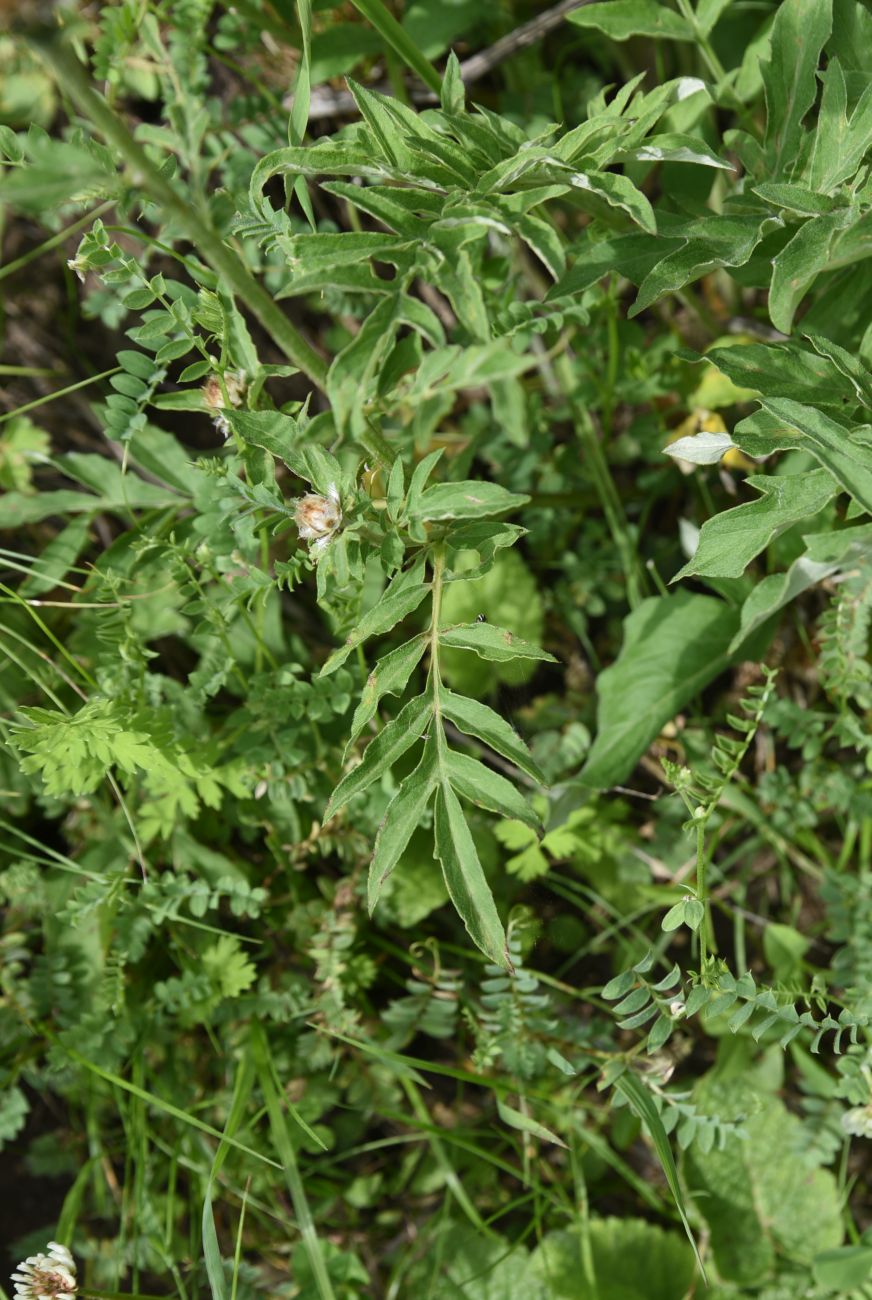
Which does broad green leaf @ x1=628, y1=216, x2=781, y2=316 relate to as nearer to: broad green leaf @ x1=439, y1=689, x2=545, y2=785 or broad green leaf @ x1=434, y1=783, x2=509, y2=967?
broad green leaf @ x1=439, y1=689, x2=545, y2=785

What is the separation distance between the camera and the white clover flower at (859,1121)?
6.11 feet

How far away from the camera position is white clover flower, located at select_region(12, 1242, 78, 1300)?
165 cm

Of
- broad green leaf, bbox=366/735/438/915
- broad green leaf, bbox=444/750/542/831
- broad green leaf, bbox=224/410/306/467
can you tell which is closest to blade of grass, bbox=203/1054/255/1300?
broad green leaf, bbox=366/735/438/915

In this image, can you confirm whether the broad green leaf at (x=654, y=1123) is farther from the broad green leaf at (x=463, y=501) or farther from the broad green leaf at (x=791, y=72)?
the broad green leaf at (x=791, y=72)

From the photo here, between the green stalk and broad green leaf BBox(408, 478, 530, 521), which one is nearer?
the green stalk

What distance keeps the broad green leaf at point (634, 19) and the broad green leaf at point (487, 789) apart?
1205 millimetres

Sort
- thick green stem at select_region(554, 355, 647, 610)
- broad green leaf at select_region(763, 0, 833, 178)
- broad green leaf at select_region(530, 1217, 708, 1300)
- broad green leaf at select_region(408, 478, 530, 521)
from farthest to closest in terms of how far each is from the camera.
A: thick green stem at select_region(554, 355, 647, 610)
broad green leaf at select_region(530, 1217, 708, 1300)
broad green leaf at select_region(763, 0, 833, 178)
broad green leaf at select_region(408, 478, 530, 521)

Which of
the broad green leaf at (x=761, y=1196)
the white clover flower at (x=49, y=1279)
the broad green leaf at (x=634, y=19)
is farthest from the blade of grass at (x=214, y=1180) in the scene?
the broad green leaf at (x=634, y=19)

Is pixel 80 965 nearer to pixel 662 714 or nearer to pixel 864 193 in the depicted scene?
pixel 662 714

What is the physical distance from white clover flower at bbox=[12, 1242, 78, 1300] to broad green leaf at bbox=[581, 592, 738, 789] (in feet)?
3.75

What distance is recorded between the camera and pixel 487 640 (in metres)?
1.45

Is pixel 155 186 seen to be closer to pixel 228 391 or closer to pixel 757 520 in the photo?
pixel 228 391

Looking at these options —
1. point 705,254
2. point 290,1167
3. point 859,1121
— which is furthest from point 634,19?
point 290,1167

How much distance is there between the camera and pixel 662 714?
190 cm
